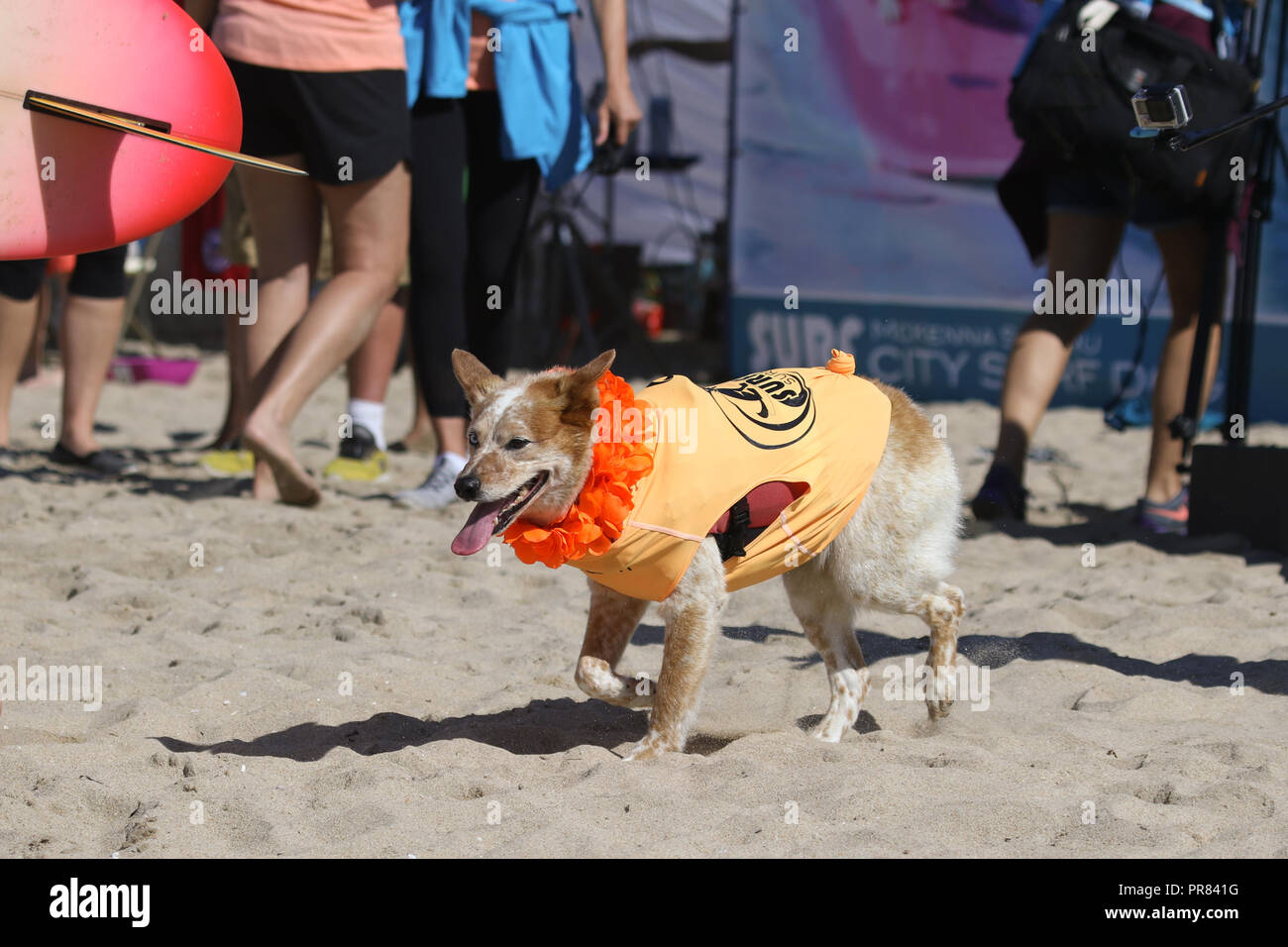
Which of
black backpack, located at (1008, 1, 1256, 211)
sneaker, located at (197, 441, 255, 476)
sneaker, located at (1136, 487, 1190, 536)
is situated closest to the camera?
black backpack, located at (1008, 1, 1256, 211)

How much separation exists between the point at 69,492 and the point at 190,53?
2.57 m

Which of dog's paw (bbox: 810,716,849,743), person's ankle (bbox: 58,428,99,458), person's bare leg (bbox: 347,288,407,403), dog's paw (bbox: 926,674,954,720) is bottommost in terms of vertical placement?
dog's paw (bbox: 810,716,849,743)

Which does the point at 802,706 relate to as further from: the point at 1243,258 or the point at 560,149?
the point at 1243,258

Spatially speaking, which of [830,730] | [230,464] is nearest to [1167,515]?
[830,730]

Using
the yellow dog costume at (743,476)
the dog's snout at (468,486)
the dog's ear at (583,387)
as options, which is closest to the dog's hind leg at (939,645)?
the yellow dog costume at (743,476)

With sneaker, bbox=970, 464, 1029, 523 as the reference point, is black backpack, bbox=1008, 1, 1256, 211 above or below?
above

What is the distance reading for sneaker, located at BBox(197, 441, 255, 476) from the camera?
5691mm

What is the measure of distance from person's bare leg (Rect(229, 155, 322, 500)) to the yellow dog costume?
239 cm

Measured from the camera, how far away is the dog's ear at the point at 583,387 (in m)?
2.75

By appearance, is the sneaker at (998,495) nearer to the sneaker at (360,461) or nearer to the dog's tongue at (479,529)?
the sneaker at (360,461)

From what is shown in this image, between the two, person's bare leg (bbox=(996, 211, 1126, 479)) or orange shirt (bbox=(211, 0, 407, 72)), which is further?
person's bare leg (bbox=(996, 211, 1126, 479))

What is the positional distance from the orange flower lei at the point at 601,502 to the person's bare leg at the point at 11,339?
394 cm

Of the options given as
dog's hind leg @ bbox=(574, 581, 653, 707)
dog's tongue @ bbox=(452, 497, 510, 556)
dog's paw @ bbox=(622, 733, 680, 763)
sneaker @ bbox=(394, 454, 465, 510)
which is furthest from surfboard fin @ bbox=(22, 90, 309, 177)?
sneaker @ bbox=(394, 454, 465, 510)

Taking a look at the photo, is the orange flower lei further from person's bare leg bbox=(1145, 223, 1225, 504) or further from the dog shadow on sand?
person's bare leg bbox=(1145, 223, 1225, 504)
